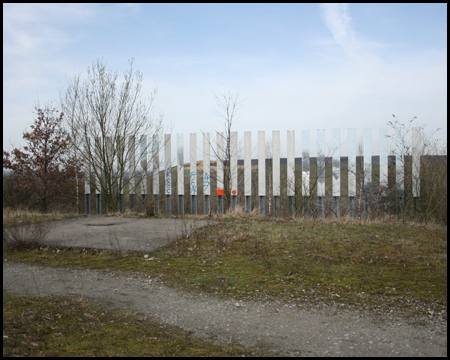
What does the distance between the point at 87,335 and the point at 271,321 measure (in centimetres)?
181

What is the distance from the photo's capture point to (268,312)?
13.8ft

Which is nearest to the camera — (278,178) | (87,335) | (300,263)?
(87,335)

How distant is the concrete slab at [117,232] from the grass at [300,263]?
33cm

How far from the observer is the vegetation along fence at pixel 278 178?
13.6 m

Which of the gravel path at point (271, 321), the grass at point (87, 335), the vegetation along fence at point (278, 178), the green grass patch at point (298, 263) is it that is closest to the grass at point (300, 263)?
the green grass patch at point (298, 263)

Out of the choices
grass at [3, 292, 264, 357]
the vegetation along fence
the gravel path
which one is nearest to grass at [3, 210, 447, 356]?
the gravel path

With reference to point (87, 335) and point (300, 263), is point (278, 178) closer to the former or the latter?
point (300, 263)

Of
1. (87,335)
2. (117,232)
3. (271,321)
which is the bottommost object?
(271,321)

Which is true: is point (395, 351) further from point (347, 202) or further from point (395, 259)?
point (347, 202)

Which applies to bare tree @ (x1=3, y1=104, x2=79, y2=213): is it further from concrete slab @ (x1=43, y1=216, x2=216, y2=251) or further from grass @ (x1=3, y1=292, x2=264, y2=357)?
grass @ (x1=3, y1=292, x2=264, y2=357)

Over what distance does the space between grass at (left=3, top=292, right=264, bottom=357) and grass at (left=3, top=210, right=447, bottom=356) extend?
53.3 inches

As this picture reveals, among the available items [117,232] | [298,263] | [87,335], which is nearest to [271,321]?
[87,335]

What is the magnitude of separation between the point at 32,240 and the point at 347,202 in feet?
Answer: 39.3

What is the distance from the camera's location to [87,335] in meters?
3.35
